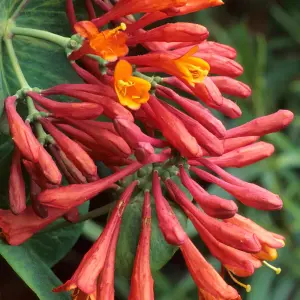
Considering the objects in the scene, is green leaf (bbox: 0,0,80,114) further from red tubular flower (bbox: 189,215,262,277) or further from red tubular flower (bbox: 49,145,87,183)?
red tubular flower (bbox: 189,215,262,277)

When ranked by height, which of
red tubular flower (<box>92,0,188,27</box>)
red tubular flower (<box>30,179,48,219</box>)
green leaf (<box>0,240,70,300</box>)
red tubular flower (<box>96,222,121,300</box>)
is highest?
red tubular flower (<box>92,0,188,27</box>)

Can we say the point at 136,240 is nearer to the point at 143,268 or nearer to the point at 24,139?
the point at 143,268

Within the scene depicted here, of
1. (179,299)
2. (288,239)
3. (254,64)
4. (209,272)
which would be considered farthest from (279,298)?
(209,272)

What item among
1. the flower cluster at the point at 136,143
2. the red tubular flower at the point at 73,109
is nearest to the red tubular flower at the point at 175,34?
the flower cluster at the point at 136,143

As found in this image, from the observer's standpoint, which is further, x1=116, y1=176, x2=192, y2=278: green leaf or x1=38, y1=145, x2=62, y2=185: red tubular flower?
x1=116, y1=176, x2=192, y2=278: green leaf

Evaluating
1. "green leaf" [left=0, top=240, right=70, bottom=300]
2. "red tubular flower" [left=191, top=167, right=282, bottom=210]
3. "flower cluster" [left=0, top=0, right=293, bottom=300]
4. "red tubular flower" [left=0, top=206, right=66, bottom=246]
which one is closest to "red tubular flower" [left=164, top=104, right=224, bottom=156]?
"flower cluster" [left=0, top=0, right=293, bottom=300]

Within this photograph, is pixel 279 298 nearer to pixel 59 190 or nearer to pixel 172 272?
pixel 172 272
